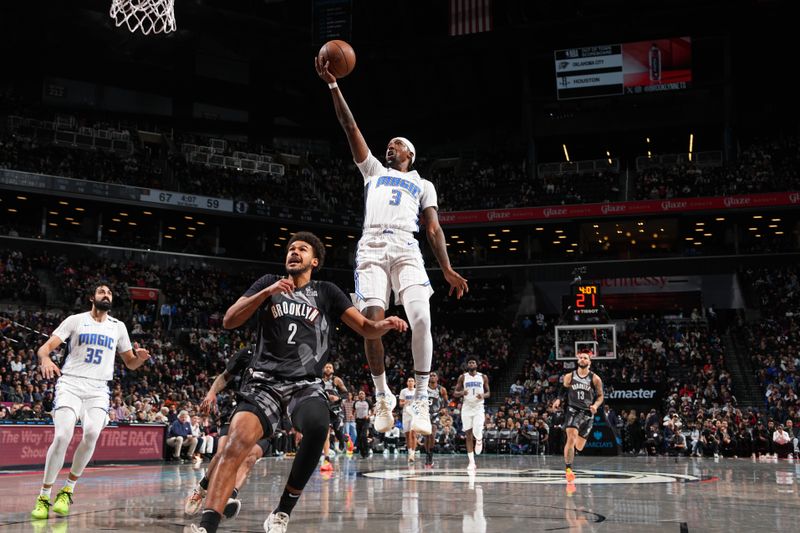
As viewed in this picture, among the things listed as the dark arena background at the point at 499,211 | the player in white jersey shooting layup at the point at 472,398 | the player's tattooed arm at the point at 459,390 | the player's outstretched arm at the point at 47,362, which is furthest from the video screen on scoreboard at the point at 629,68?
the player's outstretched arm at the point at 47,362

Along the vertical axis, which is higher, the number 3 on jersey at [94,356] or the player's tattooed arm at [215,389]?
the number 3 on jersey at [94,356]

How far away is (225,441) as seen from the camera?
5793mm

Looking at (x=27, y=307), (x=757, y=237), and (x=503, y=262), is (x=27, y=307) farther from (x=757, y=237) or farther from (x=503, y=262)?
(x=757, y=237)

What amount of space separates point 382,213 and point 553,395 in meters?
26.5

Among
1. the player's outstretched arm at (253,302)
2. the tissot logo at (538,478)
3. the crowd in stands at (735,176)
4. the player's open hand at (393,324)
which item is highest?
the crowd in stands at (735,176)

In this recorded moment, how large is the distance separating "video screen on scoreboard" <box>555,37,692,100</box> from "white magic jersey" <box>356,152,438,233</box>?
1502 inches

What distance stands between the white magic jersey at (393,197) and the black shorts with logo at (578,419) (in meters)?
7.39

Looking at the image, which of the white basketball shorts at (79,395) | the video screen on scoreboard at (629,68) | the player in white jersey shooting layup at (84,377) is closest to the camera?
the player in white jersey shooting layup at (84,377)

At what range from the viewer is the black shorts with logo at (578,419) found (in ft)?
48.4

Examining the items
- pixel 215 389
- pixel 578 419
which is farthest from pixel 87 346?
pixel 578 419

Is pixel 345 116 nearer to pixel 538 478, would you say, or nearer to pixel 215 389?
pixel 215 389

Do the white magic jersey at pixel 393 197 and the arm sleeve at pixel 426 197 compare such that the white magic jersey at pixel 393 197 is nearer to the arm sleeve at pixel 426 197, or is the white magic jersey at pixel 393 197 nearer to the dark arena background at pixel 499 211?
the arm sleeve at pixel 426 197

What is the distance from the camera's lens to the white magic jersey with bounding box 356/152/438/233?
8461mm

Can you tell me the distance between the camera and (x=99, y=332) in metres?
9.56
